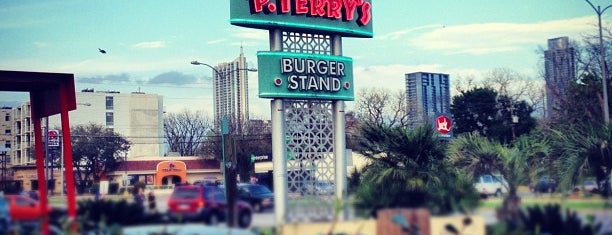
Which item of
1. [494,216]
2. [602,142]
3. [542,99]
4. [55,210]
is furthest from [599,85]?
[55,210]

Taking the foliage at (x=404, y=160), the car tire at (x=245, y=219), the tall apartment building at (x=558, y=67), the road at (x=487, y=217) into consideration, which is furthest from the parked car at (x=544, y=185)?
the tall apartment building at (x=558, y=67)

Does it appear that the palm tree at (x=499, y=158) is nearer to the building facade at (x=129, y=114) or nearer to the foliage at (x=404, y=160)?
the foliage at (x=404, y=160)

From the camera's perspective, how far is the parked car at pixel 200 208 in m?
10.1

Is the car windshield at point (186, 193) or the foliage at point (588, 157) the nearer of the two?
the car windshield at point (186, 193)

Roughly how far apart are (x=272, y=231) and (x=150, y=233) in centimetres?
172

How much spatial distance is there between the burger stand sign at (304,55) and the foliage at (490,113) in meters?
29.7

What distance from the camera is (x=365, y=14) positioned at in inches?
902

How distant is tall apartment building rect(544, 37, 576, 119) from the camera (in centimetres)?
4334

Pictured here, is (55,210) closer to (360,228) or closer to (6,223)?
(6,223)

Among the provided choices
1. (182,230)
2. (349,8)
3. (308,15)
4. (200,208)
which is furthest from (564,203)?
(349,8)

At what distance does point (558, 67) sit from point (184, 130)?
44.4 m

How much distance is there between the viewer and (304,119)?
21.3 metres

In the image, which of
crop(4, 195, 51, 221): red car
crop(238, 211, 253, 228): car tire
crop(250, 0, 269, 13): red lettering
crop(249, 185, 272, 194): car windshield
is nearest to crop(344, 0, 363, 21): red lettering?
crop(250, 0, 269, 13): red lettering

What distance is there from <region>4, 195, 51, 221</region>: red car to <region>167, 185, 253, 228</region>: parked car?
5.53 ft
